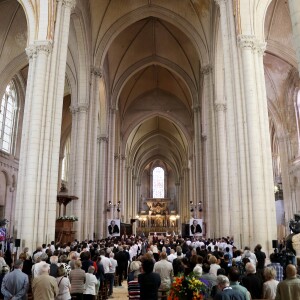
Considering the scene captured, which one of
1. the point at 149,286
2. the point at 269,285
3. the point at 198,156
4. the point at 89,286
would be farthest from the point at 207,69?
the point at 149,286

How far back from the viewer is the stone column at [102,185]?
81.0 feet

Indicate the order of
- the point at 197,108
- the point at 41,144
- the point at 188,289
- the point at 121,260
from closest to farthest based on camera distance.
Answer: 1. the point at 188,289
2. the point at 121,260
3. the point at 41,144
4. the point at 197,108

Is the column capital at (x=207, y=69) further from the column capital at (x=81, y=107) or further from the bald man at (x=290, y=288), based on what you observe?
the bald man at (x=290, y=288)

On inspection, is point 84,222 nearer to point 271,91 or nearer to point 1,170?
point 1,170

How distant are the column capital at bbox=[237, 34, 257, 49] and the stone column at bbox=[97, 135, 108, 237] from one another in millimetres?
15697

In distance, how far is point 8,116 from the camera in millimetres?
Answer: 24500

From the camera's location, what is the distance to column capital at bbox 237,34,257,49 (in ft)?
43.6

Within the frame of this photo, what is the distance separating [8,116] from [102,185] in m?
8.45

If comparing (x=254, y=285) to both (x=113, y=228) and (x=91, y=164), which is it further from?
(x=113, y=228)

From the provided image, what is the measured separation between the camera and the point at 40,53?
13586 millimetres

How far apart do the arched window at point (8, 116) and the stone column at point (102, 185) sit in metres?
6.64

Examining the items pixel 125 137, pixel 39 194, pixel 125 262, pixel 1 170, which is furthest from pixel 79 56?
pixel 125 137

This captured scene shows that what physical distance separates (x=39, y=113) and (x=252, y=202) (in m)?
8.46

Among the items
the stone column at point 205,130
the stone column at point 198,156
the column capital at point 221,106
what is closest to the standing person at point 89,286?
the column capital at point 221,106
